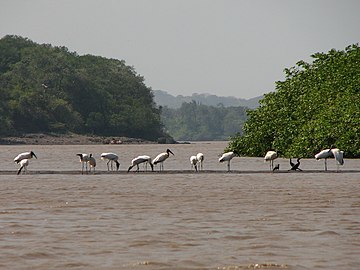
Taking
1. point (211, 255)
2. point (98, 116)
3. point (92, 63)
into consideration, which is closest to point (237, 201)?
point (211, 255)

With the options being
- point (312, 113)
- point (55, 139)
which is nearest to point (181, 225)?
point (312, 113)

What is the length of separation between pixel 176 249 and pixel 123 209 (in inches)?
245

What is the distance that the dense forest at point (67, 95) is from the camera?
137 metres

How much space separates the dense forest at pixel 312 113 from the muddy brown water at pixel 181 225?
1502 cm

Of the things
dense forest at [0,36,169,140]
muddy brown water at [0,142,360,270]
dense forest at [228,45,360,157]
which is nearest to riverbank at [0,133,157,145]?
dense forest at [0,36,169,140]

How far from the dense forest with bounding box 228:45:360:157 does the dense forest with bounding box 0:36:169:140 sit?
271 feet

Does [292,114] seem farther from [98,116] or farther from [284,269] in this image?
[98,116]

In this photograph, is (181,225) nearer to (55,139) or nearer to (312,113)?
(312,113)

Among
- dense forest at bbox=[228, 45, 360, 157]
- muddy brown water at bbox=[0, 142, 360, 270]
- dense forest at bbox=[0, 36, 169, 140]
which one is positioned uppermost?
dense forest at bbox=[0, 36, 169, 140]

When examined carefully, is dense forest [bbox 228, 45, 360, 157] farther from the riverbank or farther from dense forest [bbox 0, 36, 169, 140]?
dense forest [bbox 0, 36, 169, 140]

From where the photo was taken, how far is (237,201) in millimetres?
21594

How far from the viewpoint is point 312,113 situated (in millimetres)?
47500

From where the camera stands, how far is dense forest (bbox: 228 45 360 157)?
43688 millimetres

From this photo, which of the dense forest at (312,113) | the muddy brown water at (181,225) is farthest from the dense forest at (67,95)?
the muddy brown water at (181,225)
